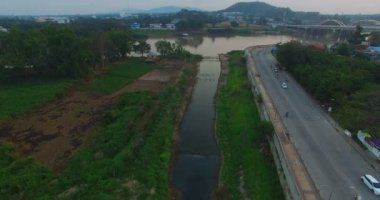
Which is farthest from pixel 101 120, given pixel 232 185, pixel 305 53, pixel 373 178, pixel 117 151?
pixel 305 53

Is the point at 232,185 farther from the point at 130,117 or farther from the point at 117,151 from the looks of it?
the point at 130,117

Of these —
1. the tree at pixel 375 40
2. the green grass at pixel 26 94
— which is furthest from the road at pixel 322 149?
the tree at pixel 375 40

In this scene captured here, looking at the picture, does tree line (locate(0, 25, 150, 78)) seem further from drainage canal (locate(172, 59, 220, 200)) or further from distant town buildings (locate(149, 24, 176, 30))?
distant town buildings (locate(149, 24, 176, 30))

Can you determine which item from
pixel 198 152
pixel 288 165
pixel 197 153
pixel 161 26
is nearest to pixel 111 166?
pixel 197 153

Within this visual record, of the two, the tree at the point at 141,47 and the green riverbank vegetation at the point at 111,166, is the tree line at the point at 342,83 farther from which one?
the tree at the point at 141,47

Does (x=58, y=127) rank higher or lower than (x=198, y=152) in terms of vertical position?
higher

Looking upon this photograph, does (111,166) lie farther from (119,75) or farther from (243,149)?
(119,75)
